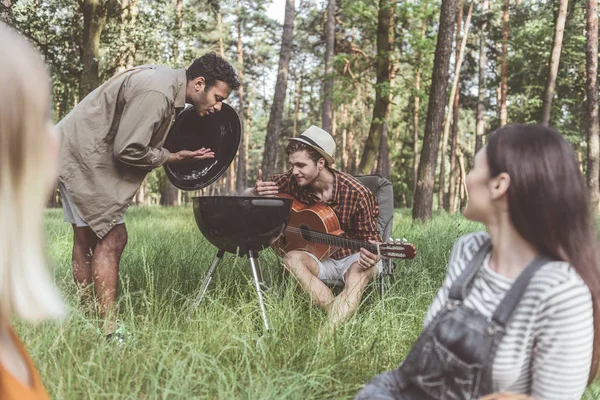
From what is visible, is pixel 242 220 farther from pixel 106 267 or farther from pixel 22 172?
pixel 22 172

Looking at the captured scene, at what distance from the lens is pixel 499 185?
1.81 m

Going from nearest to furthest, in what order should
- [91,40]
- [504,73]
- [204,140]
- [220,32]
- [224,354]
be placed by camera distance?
[224,354], [204,140], [91,40], [504,73], [220,32]

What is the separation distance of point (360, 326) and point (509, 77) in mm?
18783

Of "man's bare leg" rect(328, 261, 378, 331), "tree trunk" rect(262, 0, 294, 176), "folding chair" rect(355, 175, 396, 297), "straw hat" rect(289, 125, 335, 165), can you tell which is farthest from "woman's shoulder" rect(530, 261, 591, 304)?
"tree trunk" rect(262, 0, 294, 176)

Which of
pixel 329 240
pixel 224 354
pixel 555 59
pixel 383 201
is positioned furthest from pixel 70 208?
pixel 555 59

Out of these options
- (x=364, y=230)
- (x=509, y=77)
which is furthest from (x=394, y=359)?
(x=509, y=77)

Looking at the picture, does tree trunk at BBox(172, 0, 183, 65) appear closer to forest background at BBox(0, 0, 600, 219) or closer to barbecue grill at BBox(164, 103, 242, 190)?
forest background at BBox(0, 0, 600, 219)

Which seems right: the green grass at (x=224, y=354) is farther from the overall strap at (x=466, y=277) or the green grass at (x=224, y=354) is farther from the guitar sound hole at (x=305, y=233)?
the overall strap at (x=466, y=277)

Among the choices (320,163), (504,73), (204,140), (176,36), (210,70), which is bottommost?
(320,163)

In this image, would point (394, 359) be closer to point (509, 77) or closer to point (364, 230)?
point (364, 230)

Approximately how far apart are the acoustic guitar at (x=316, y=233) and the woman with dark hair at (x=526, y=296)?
2.30 metres

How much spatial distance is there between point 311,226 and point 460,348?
270 centimetres

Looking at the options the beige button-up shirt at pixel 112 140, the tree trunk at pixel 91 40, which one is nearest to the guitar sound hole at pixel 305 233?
the beige button-up shirt at pixel 112 140

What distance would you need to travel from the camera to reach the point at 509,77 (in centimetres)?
2017
